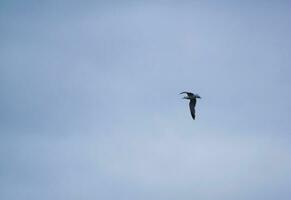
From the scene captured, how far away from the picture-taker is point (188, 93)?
94.4 m

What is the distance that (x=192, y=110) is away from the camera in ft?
316

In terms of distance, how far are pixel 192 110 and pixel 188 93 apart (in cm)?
333
